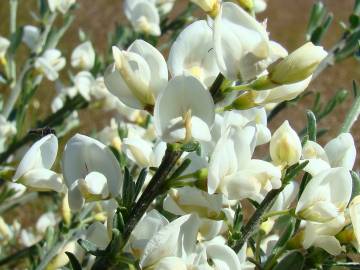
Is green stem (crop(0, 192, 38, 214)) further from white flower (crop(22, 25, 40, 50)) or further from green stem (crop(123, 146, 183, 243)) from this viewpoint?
green stem (crop(123, 146, 183, 243))

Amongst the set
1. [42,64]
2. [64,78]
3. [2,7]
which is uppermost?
[42,64]

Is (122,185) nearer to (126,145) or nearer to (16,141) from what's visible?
(126,145)

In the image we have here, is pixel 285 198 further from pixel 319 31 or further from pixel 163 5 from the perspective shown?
pixel 163 5

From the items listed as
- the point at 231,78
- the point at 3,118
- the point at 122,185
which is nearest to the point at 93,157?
the point at 122,185

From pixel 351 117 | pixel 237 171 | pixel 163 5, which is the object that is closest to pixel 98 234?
pixel 237 171

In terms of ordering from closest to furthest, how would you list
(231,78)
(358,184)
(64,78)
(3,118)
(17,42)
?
(231,78) < (358,184) < (3,118) < (17,42) < (64,78)

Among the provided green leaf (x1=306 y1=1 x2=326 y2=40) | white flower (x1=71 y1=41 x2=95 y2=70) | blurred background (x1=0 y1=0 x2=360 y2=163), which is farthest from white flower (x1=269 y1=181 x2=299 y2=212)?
blurred background (x1=0 y1=0 x2=360 y2=163)
